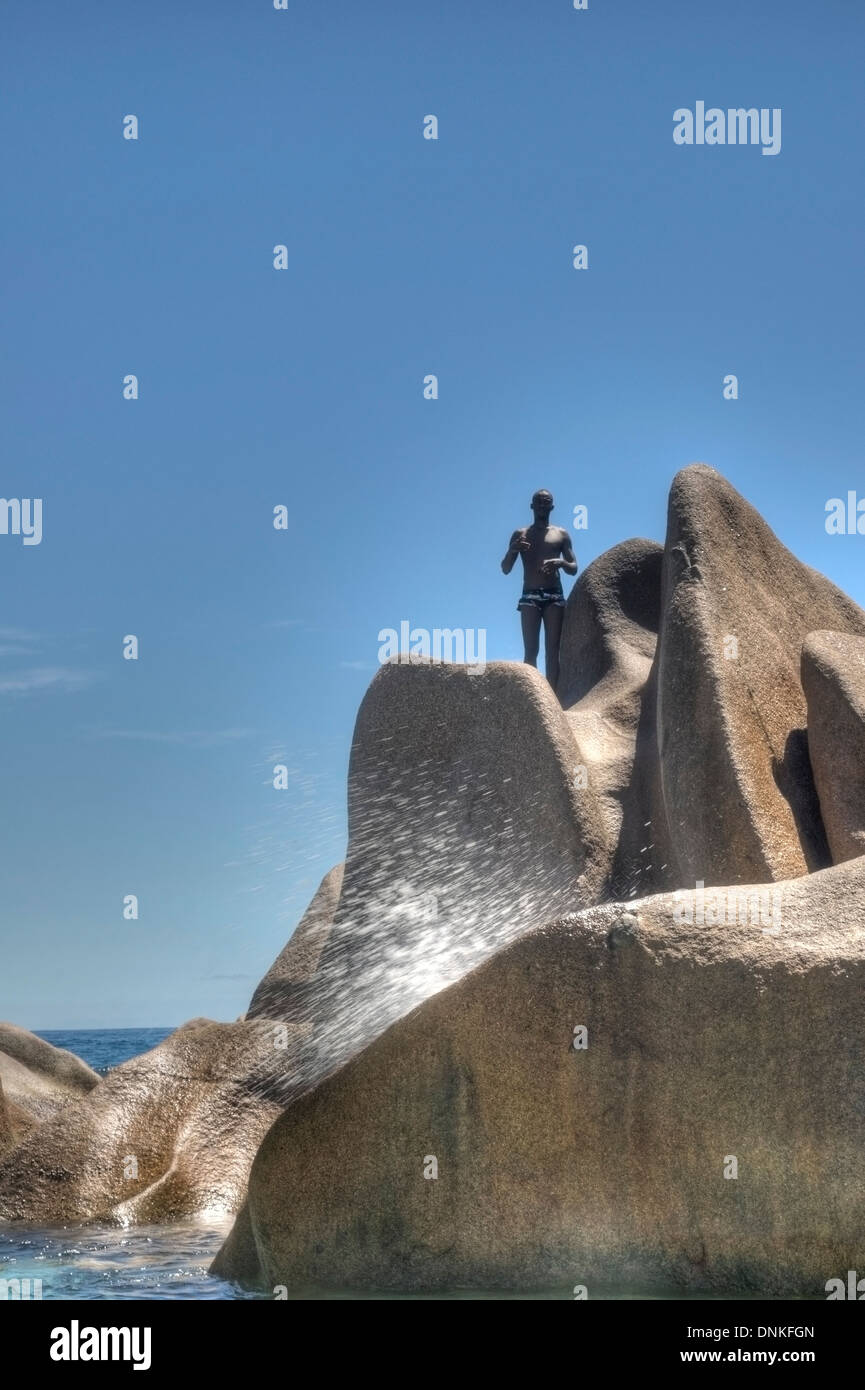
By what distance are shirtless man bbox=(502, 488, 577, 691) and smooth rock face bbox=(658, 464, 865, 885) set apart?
2.54 metres

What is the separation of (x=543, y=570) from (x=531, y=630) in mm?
578

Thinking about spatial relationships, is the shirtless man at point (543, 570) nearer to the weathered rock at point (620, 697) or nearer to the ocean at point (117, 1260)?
the weathered rock at point (620, 697)

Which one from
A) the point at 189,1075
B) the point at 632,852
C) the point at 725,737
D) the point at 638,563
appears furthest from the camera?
the point at 638,563

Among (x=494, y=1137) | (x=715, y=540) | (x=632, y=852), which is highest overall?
(x=715, y=540)

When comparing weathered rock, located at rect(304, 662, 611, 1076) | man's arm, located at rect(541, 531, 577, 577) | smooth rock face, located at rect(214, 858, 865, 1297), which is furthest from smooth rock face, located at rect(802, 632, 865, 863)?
man's arm, located at rect(541, 531, 577, 577)

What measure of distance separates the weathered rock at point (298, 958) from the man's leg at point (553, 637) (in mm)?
2459

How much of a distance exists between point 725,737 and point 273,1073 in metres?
4.94

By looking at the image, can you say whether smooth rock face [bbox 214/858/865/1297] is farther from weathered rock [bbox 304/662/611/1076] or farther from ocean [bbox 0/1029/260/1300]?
weathered rock [bbox 304/662/611/1076]

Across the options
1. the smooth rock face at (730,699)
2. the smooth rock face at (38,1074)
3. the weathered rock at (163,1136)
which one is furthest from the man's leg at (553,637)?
the smooth rock face at (38,1074)

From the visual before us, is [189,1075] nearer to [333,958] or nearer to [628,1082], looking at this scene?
[333,958]

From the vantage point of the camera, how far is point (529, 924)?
904cm

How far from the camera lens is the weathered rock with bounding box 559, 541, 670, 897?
9.32 m

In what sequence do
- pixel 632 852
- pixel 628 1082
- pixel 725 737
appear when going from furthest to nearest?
pixel 632 852, pixel 725 737, pixel 628 1082
